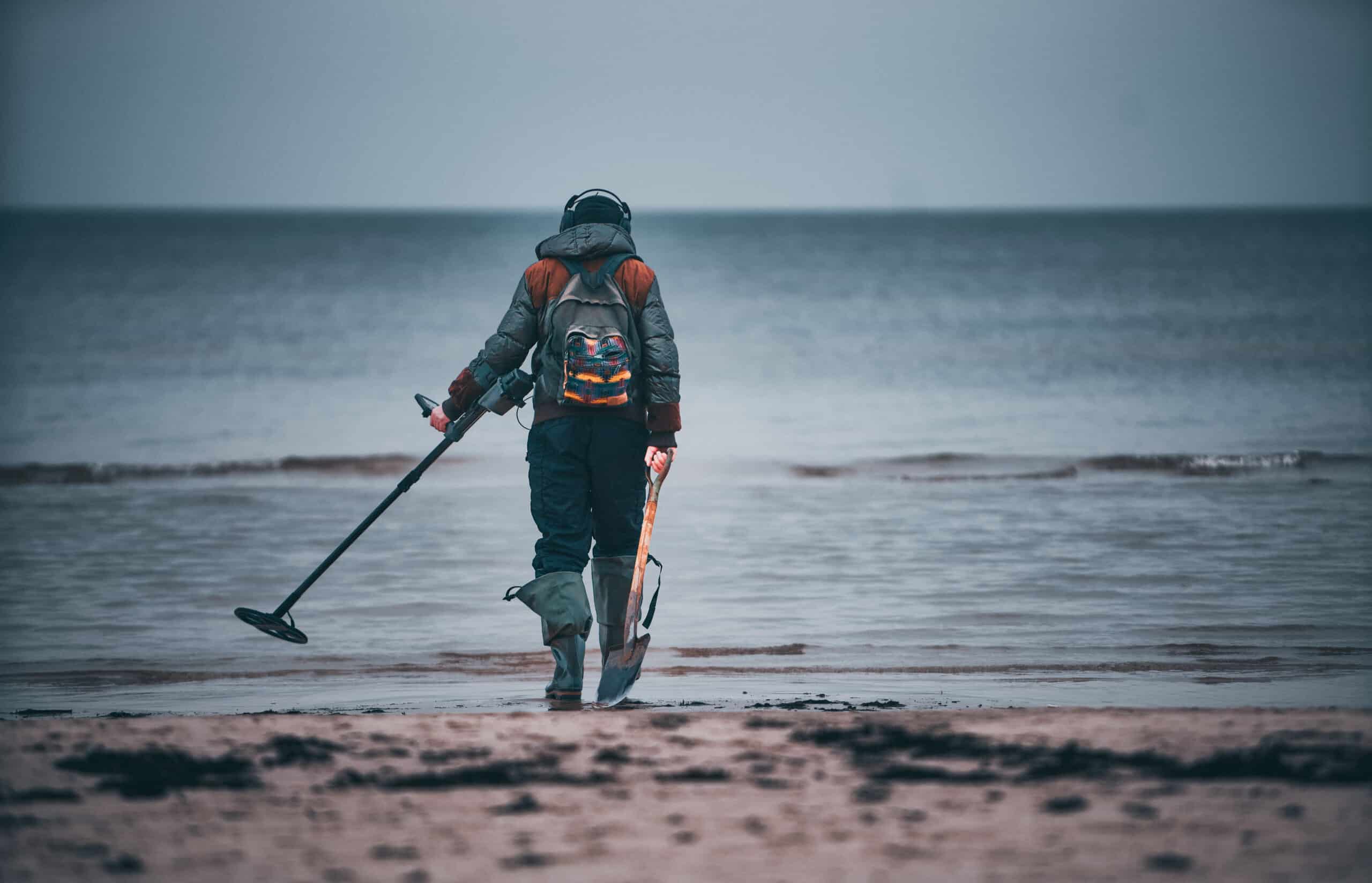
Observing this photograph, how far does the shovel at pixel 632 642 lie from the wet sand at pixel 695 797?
78cm

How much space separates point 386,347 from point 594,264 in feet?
82.0

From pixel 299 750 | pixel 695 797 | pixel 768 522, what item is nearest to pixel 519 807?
pixel 695 797

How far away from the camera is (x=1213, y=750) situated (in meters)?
3.74

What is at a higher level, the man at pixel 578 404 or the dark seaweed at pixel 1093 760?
the man at pixel 578 404

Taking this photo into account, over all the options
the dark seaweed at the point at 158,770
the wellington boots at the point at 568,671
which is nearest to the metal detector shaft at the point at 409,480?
the wellington boots at the point at 568,671

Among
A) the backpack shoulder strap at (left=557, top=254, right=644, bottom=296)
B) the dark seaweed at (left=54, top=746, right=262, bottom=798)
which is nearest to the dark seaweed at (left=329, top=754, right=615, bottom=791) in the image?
the dark seaweed at (left=54, top=746, right=262, bottom=798)

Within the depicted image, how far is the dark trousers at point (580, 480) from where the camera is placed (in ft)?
16.6

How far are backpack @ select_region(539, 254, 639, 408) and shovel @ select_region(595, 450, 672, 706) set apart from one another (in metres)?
0.34

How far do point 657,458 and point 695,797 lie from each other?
1765mm

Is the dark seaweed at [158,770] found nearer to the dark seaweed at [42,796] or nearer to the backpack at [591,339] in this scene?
the dark seaweed at [42,796]

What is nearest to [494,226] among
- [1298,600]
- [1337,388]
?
[1337,388]

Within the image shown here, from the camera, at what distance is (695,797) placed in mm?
3506

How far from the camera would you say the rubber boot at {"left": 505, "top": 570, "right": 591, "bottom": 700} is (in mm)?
5031

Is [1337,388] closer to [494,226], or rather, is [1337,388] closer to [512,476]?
[512,476]
